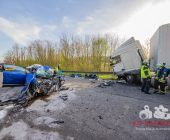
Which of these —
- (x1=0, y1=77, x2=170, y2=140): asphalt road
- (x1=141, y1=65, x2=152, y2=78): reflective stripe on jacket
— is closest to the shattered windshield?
(x1=0, y1=77, x2=170, y2=140): asphalt road

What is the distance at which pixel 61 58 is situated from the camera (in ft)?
52.6

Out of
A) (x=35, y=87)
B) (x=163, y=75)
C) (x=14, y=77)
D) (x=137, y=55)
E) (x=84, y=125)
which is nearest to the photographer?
(x=84, y=125)

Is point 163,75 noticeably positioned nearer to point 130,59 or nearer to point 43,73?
point 130,59

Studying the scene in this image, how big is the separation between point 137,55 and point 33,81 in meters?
5.64

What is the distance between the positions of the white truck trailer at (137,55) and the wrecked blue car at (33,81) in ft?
14.0

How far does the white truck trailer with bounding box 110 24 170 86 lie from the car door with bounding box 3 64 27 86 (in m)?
6.00

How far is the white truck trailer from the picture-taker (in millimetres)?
3973

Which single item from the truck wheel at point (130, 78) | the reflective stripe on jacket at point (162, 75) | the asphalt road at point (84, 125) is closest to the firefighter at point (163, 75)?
the reflective stripe on jacket at point (162, 75)

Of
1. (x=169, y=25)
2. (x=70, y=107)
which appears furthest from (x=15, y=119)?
(x=169, y=25)

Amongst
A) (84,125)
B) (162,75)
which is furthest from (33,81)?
(162,75)

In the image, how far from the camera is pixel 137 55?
4898mm

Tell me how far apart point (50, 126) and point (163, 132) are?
8.15 feet

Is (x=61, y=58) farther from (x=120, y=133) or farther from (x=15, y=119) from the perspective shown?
(x=120, y=133)

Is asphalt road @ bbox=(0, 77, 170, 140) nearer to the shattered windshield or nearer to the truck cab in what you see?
the shattered windshield
